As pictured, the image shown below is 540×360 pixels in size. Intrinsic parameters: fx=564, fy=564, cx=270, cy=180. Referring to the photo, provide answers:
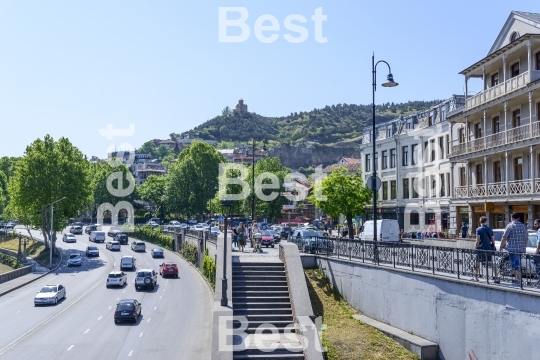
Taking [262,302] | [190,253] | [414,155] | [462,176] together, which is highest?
[414,155]

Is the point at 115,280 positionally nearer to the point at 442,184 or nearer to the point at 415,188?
the point at 415,188

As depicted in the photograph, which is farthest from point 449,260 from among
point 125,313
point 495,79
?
point 495,79

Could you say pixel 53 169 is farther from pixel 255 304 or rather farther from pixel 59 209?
pixel 255 304

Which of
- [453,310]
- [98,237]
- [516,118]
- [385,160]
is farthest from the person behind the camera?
[98,237]

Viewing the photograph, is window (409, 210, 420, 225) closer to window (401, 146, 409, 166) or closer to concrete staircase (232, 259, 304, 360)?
window (401, 146, 409, 166)

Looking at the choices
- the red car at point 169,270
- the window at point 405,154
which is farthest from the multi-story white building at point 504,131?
the red car at point 169,270

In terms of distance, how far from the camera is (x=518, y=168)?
3662 cm

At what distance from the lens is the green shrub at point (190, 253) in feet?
191

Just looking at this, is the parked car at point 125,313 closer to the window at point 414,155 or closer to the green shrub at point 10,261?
the window at point 414,155

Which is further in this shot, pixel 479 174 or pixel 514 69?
pixel 479 174

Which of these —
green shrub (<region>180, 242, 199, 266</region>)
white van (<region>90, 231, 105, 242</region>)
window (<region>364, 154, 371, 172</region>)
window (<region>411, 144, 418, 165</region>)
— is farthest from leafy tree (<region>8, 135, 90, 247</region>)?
window (<region>411, 144, 418, 165</region>)

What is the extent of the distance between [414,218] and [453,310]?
40608mm

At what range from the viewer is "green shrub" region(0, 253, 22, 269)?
2638 inches

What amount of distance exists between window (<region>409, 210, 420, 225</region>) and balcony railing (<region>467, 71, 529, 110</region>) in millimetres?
17984
